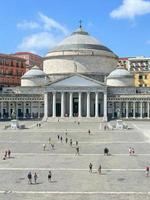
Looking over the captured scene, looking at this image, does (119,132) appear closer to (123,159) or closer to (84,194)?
(123,159)

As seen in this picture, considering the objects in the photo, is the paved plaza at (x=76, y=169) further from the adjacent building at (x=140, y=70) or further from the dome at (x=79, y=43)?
the adjacent building at (x=140, y=70)

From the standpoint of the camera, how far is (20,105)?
373 ft

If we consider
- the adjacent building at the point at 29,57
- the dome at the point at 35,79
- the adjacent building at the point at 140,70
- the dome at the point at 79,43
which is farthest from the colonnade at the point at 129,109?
the adjacent building at the point at 29,57

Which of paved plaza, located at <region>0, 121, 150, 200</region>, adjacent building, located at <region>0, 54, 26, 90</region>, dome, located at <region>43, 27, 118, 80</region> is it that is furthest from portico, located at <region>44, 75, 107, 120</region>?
paved plaza, located at <region>0, 121, 150, 200</region>

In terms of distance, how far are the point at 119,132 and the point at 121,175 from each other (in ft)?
121

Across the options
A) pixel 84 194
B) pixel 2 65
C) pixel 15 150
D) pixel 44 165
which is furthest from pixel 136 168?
pixel 2 65

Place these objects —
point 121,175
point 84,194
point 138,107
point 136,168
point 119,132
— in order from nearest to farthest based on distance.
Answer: point 84,194
point 121,175
point 136,168
point 119,132
point 138,107

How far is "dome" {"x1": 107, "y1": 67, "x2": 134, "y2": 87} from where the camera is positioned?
118 meters

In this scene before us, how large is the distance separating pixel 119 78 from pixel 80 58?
38.8 ft

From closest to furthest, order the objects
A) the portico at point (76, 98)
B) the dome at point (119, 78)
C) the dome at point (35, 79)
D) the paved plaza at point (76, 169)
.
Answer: the paved plaza at point (76, 169) → the portico at point (76, 98) → the dome at point (119, 78) → the dome at point (35, 79)

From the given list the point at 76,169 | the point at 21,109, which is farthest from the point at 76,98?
the point at 76,169

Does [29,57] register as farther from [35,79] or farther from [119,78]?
[119,78]

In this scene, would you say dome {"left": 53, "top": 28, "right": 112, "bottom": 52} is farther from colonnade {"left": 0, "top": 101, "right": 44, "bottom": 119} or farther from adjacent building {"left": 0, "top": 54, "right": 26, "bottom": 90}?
adjacent building {"left": 0, "top": 54, "right": 26, "bottom": 90}

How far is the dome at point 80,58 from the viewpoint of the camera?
404 feet
